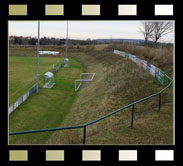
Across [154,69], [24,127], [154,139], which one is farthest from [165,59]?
[154,139]

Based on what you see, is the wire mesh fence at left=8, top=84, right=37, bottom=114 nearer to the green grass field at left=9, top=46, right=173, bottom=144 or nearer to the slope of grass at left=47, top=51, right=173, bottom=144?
the green grass field at left=9, top=46, right=173, bottom=144

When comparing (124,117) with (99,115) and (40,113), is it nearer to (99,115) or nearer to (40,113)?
(99,115)

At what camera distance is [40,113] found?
48.1 feet

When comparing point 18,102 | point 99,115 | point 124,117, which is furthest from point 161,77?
point 18,102

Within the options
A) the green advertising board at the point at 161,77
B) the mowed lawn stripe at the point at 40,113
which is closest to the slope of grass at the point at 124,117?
the green advertising board at the point at 161,77

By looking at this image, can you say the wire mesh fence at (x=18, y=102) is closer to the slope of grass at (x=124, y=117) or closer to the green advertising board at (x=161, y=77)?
the slope of grass at (x=124, y=117)

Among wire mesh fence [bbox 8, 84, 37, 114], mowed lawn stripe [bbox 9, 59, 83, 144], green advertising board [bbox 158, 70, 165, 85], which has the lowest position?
mowed lawn stripe [bbox 9, 59, 83, 144]

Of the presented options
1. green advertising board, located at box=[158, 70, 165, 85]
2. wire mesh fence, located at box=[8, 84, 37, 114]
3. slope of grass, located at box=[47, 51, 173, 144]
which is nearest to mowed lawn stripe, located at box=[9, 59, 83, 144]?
wire mesh fence, located at box=[8, 84, 37, 114]

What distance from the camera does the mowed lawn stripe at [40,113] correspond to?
11.1 metres

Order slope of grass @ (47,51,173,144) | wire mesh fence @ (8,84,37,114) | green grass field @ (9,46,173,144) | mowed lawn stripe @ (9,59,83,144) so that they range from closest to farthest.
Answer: slope of grass @ (47,51,173,144)
green grass field @ (9,46,173,144)
mowed lawn stripe @ (9,59,83,144)
wire mesh fence @ (8,84,37,114)

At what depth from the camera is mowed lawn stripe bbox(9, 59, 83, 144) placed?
36.3 feet

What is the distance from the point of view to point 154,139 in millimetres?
7441

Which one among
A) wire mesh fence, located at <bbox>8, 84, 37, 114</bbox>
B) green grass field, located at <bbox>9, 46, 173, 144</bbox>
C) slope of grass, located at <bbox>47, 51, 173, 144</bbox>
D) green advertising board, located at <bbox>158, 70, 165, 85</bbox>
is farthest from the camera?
green advertising board, located at <bbox>158, 70, 165, 85</bbox>

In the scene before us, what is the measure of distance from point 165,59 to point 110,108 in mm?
9257
